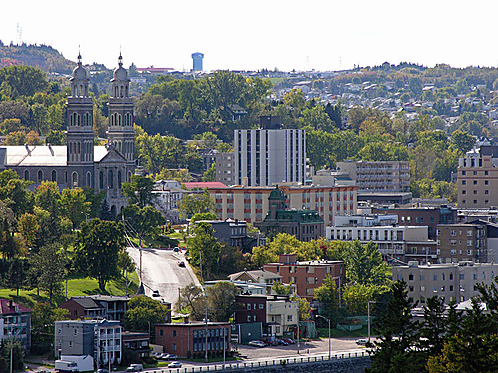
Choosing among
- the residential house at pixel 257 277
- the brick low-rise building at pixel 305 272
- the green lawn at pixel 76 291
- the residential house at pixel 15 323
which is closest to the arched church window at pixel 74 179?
the green lawn at pixel 76 291

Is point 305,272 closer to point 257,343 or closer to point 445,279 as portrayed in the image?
point 445,279

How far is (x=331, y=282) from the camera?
13825 centimetres

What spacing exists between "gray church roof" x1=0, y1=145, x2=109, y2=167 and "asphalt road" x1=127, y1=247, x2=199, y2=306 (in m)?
33.2

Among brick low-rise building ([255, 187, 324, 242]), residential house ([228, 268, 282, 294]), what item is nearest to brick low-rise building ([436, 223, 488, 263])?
brick low-rise building ([255, 187, 324, 242])

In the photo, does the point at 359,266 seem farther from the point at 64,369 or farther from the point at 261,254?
the point at 64,369

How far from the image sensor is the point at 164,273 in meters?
144

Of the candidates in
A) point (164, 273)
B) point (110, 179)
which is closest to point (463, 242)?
point (164, 273)

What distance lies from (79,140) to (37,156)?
32.3 ft

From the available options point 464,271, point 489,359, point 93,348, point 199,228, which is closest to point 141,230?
point 199,228

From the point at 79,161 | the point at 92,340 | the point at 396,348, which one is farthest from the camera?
the point at 79,161

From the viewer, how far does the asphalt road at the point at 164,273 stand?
13788 centimetres

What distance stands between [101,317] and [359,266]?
35.8 m

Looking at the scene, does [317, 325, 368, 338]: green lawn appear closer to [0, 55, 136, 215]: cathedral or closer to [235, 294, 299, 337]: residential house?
[235, 294, 299, 337]: residential house

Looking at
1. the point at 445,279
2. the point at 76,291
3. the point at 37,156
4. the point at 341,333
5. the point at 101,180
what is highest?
the point at 37,156
